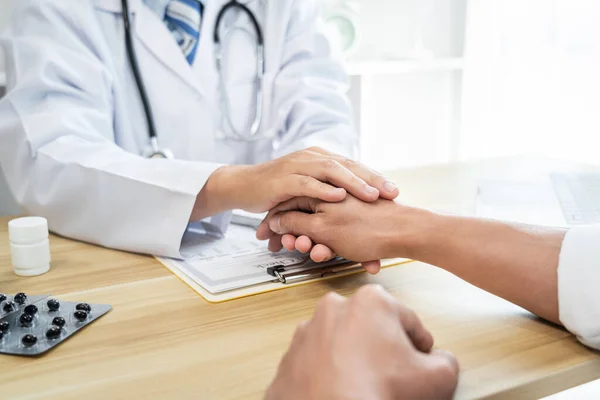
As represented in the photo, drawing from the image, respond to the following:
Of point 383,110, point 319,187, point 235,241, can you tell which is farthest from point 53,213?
point 383,110

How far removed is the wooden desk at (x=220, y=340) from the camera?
0.59m

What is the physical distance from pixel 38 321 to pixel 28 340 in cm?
6

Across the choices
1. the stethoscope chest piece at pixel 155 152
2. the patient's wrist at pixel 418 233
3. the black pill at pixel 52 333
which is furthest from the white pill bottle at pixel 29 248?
the patient's wrist at pixel 418 233

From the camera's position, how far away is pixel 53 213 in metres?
1.09

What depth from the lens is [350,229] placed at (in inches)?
35.3

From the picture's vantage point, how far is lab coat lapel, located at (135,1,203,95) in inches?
53.8

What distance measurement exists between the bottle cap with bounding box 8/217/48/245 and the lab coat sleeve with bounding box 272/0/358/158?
0.59 m

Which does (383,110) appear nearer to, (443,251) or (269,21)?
(269,21)

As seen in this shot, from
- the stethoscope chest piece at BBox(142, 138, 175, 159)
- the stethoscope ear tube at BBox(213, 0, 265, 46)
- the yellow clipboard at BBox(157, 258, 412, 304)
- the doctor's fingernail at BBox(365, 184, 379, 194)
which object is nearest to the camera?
the yellow clipboard at BBox(157, 258, 412, 304)

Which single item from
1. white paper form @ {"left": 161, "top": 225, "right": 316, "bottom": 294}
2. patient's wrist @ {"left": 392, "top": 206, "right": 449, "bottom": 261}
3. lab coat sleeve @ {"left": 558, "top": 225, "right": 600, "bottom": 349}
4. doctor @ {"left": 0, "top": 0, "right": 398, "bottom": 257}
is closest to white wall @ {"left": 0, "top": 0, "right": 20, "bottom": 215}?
doctor @ {"left": 0, "top": 0, "right": 398, "bottom": 257}

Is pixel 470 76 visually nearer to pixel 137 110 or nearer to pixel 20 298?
pixel 137 110

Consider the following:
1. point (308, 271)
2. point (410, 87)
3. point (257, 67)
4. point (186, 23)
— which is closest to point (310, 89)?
point (257, 67)

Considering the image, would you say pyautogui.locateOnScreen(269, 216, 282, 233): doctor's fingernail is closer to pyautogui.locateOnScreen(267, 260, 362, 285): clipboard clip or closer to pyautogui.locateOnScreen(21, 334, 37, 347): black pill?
pyautogui.locateOnScreen(267, 260, 362, 285): clipboard clip

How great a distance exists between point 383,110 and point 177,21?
5.09 feet
